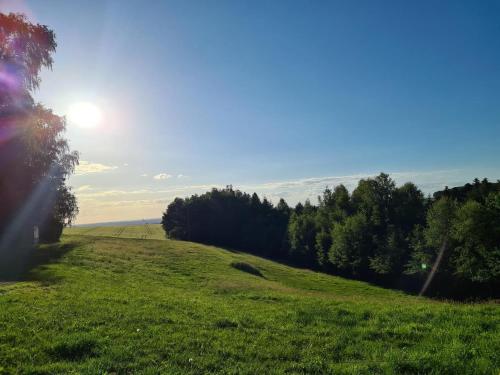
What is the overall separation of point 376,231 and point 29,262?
73086 millimetres

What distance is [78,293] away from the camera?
17.3m

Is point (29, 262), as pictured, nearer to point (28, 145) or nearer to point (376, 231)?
point (28, 145)

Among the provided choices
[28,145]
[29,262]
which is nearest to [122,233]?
[29,262]

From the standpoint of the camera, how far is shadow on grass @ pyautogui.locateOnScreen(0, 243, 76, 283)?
22781 millimetres

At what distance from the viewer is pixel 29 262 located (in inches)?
1136

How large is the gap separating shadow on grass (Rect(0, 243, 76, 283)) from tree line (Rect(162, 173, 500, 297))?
5440 centimetres

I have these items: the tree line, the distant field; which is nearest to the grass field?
the tree line

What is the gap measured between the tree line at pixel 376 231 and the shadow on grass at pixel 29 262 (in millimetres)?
54404

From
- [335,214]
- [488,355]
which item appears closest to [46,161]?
[488,355]

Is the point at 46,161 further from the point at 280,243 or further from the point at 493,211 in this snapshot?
the point at 280,243

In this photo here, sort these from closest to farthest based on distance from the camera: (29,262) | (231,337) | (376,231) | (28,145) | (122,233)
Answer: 1. (231,337)
2. (28,145)
3. (29,262)
4. (376,231)
5. (122,233)

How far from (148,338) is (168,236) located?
115m

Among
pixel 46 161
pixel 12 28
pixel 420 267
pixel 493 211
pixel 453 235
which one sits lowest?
pixel 420 267

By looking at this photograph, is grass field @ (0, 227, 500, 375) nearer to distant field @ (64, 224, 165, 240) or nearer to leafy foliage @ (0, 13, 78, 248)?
leafy foliage @ (0, 13, 78, 248)
